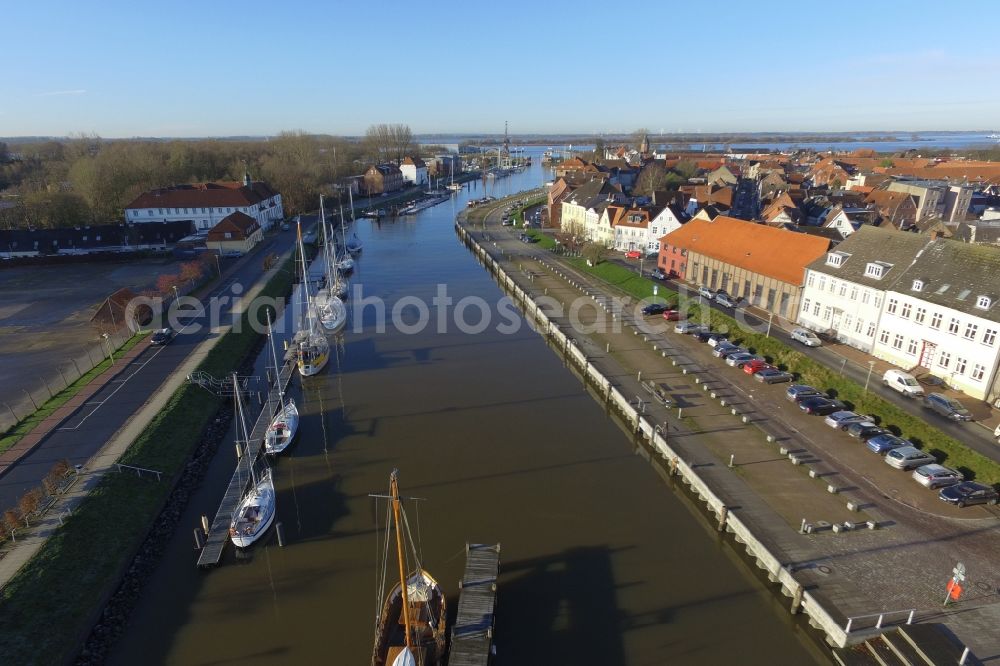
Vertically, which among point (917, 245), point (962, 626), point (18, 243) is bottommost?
point (962, 626)

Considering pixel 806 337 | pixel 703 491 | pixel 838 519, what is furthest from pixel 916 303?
pixel 703 491

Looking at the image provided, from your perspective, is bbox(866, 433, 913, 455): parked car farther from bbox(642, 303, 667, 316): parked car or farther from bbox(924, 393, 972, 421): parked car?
bbox(642, 303, 667, 316): parked car

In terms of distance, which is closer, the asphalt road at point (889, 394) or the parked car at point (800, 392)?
the asphalt road at point (889, 394)

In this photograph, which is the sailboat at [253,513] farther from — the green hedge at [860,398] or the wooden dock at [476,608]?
the green hedge at [860,398]

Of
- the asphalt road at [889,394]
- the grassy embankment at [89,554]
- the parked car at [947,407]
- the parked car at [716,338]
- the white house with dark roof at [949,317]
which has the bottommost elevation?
the grassy embankment at [89,554]

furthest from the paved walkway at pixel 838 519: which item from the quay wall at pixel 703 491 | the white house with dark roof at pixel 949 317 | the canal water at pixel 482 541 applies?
the white house with dark roof at pixel 949 317

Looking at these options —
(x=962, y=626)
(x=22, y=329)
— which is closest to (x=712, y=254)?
(x=962, y=626)

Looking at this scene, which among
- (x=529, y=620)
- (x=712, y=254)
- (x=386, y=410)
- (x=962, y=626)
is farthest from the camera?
(x=712, y=254)

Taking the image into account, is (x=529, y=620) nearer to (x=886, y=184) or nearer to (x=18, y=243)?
(x=18, y=243)
